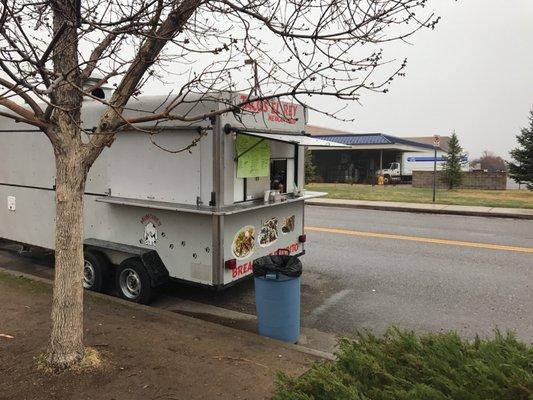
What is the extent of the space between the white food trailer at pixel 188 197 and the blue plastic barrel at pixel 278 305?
0.97 metres

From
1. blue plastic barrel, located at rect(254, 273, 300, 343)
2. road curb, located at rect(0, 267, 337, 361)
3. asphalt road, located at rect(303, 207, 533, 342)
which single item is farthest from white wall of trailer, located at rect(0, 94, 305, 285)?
asphalt road, located at rect(303, 207, 533, 342)

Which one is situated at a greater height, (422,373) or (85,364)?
(422,373)

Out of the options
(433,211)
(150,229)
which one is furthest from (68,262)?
(433,211)

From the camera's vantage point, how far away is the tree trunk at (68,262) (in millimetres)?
3996

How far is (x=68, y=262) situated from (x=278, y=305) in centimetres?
212

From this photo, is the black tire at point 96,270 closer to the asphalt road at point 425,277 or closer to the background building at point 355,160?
the asphalt road at point 425,277

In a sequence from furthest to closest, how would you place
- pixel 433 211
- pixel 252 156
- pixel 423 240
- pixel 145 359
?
pixel 433 211
pixel 423 240
pixel 252 156
pixel 145 359

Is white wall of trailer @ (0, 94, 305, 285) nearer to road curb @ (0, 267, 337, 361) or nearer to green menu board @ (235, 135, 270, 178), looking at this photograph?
green menu board @ (235, 135, 270, 178)

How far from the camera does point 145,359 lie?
4426 millimetres

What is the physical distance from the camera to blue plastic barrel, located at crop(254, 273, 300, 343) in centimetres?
510

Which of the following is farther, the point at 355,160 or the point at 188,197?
the point at 355,160

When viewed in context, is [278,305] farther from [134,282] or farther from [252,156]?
[134,282]

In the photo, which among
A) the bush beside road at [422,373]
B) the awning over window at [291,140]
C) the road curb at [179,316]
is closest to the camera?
the bush beside road at [422,373]

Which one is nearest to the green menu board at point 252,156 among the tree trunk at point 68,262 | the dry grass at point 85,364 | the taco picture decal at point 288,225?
the taco picture decal at point 288,225
